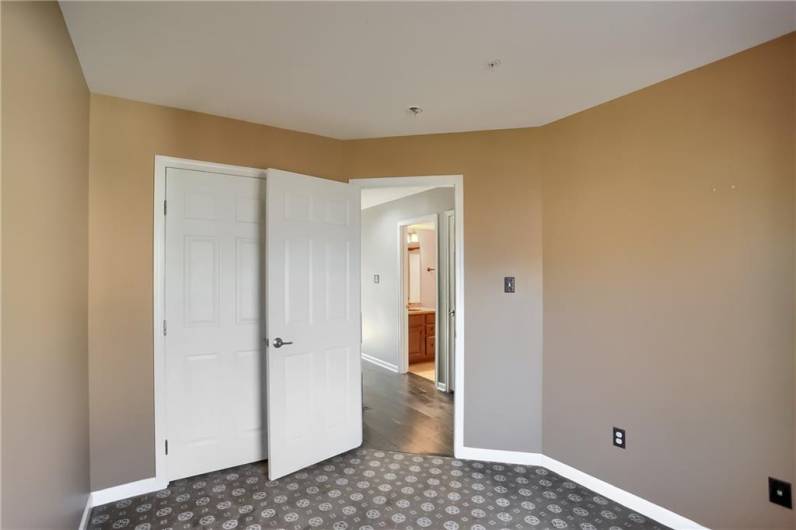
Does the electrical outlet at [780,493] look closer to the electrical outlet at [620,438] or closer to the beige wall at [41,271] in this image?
the electrical outlet at [620,438]

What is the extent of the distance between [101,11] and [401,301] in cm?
409

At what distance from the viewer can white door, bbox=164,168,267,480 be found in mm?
2477

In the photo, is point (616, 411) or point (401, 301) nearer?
point (616, 411)

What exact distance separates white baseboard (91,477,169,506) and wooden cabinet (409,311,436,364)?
3.54 m

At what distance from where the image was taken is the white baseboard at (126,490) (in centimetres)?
224

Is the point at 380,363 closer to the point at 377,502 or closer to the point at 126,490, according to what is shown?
the point at 377,502

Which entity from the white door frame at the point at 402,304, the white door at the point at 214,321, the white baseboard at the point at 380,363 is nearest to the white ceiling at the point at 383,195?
the white door frame at the point at 402,304

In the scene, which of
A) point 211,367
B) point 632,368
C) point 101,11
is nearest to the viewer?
point 101,11

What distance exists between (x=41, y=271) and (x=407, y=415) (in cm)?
297

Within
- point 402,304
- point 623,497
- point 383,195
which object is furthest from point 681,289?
point 383,195

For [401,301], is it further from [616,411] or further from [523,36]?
[523,36]

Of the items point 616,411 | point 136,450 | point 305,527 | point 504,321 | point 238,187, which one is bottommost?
point 305,527

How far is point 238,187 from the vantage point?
2.67m

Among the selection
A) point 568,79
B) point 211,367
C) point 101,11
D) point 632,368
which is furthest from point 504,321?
point 101,11
